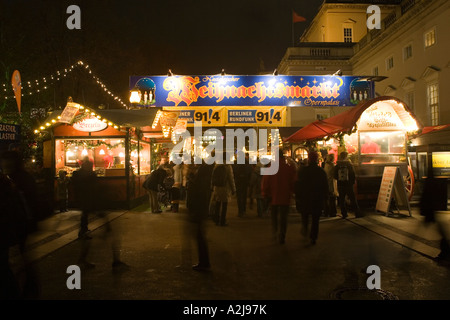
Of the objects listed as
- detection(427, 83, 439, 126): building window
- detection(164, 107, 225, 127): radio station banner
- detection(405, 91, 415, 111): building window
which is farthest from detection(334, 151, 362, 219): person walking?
detection(405, 91, 415, 111): building window

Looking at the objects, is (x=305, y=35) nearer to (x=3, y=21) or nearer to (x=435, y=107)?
(x=435, y=107)

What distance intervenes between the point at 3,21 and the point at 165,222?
1906 cm

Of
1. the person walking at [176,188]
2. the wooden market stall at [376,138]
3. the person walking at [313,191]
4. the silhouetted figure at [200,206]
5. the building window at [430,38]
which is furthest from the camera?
the building window at [430,38]

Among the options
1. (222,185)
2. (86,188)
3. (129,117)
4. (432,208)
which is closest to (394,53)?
(129,117)

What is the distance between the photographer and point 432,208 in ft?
21.0

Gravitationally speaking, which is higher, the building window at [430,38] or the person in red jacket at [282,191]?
the building window at [430,38]

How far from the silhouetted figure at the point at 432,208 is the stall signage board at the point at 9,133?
11013mm

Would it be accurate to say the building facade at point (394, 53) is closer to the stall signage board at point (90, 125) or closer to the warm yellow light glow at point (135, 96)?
the warm yellow light glow at point (135, 96)

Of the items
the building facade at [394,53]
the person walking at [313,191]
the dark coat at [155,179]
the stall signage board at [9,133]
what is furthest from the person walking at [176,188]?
the building facade at [394,53]

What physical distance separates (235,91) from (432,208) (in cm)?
1031

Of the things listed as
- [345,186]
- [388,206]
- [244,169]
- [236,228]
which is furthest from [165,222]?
[388,206]

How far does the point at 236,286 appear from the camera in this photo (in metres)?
5.15

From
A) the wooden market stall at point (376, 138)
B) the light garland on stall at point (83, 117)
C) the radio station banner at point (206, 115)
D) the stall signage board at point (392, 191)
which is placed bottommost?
the stall signage board at point (392, 191)

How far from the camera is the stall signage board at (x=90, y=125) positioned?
13023 mm
